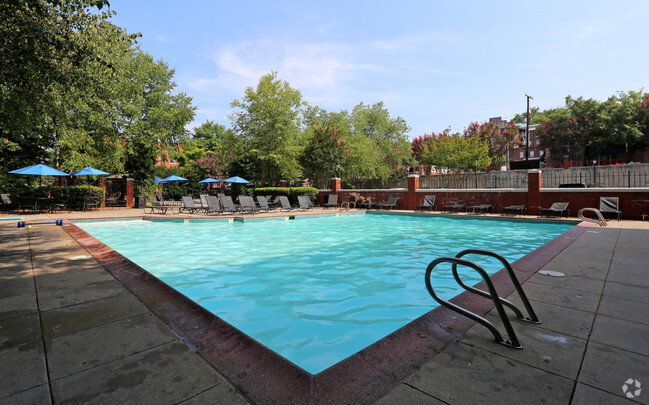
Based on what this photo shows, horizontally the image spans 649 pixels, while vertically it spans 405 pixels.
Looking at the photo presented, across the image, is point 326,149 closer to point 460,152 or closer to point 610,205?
point 460,152

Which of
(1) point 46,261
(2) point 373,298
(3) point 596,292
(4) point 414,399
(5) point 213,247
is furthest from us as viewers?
(5) point 213,247

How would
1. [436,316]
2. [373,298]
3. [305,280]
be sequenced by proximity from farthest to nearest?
[305,280] < [373,298] < [436,316]

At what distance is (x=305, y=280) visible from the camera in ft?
21.1

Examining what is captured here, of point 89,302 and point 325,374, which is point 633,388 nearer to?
point 325,374

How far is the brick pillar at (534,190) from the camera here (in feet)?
48.8

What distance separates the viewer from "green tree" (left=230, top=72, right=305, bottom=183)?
90.2 ft

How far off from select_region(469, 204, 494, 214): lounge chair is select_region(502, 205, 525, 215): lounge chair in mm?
664

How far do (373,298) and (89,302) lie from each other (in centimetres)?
412

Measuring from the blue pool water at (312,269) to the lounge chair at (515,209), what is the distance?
2.07 meters

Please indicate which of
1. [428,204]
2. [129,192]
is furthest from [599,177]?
[129,192]

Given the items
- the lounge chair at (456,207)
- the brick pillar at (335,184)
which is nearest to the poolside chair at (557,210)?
the lounge chair at (456,207)

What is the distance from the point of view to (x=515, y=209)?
15.8m

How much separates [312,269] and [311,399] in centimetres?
526

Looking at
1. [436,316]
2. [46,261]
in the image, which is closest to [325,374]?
[436,316]
